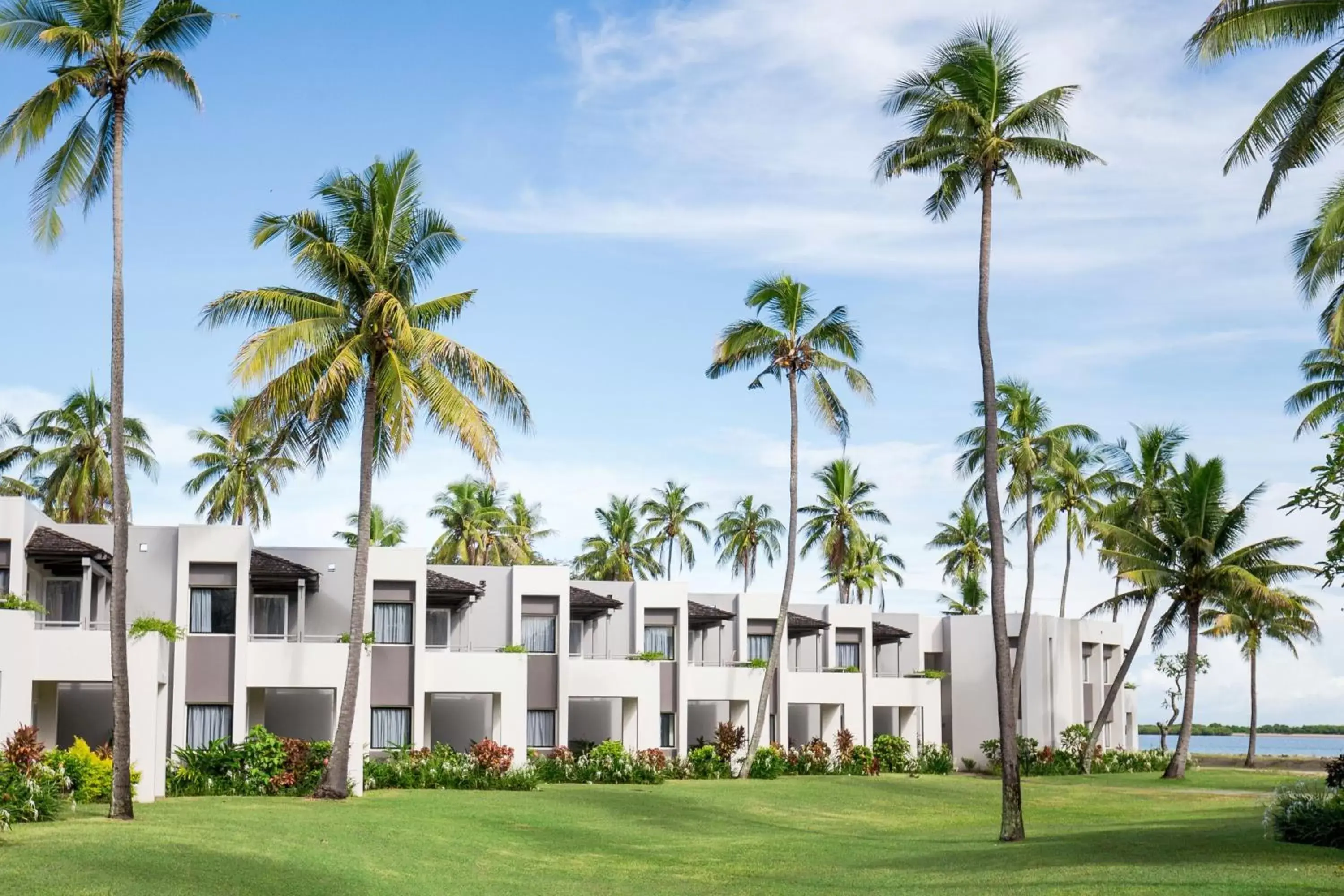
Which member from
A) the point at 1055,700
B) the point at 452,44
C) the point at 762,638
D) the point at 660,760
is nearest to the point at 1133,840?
the point at 452,44

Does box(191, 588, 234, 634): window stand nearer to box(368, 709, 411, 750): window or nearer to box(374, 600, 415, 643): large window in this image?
box(374, 600, 415, 643): large window

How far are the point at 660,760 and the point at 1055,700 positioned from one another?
70.1ft

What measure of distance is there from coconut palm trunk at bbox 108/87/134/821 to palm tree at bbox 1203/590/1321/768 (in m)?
34.2

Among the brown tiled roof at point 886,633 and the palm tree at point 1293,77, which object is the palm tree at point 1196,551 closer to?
the brown tiled roof at point 886,633

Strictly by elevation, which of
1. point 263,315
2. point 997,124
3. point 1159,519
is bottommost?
point 1159,519

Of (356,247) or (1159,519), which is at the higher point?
(356,247)

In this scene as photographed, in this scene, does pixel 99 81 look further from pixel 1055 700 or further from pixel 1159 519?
pixel 1055 700

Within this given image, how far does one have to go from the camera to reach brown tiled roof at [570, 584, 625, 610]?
4394 centimetres

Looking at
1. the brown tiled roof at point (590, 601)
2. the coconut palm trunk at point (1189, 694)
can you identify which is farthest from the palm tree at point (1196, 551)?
the brown tiled roof at point (590, 601)

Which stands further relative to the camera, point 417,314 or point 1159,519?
point 1159,519

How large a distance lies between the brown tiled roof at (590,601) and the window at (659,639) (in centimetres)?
333

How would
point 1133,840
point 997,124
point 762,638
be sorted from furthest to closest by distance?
point 762,638, point 997,124, point 1133,840

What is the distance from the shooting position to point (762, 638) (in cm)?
5119

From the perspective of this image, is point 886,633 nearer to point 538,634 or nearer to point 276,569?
point 538,634
